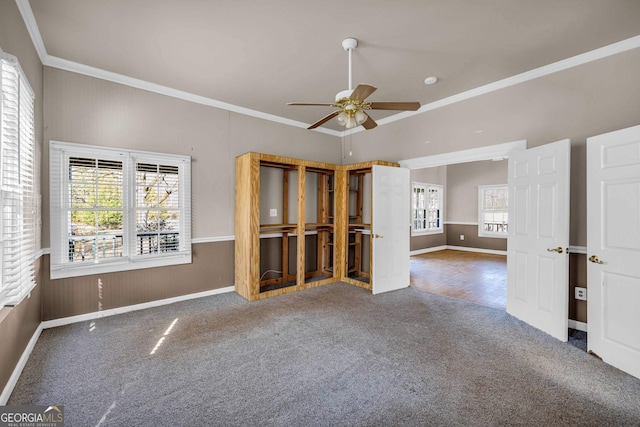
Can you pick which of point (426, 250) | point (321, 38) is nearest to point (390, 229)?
point (321, 38)

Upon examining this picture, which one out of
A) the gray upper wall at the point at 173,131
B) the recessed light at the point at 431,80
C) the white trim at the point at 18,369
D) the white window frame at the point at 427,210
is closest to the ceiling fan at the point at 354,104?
the recessed light at the point at 431,80

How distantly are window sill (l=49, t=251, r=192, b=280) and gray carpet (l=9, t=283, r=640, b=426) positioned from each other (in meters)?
0.58

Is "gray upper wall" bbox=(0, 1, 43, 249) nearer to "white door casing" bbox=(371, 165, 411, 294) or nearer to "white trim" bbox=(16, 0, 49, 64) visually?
"white trim" bbox=(16, 0, 49, 64)

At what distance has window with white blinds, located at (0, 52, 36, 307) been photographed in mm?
1805

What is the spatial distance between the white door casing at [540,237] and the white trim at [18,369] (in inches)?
183

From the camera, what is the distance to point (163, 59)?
3047mm

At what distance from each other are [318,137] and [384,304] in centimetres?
337

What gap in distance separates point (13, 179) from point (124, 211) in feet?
5.03

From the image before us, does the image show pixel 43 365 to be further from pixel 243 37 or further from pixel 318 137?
pixel 318 137

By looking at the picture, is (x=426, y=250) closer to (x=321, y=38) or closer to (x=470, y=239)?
(x=470, y=239)

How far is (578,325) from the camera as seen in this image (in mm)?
3006

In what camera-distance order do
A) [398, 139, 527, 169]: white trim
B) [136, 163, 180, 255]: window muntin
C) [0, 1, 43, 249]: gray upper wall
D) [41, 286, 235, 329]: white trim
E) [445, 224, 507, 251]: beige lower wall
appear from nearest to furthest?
[0, 1, 43, 249]: gray upper wall → [41, 286, 235, 329]: white trim → [398, 139, 527, 169]: white trim → [136, 163, 180, 255]: window muntin → [445, 224, 507, 251]: beige lower wall

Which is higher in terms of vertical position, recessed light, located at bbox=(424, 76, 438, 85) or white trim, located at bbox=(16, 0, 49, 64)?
recessed light, located at bbox=(424, 76, 438, 85)

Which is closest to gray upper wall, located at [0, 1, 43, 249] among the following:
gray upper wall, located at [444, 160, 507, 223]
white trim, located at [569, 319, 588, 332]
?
white trim, located at [569, 319, 588, 332]
